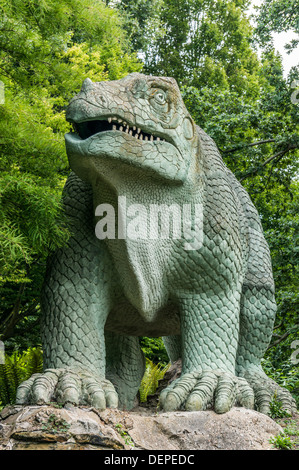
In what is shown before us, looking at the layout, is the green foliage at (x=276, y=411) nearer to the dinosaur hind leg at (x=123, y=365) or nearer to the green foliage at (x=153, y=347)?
the dinosaur hind leg at (x=123, y=365)

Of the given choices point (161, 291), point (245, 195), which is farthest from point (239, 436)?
point (245, 195)

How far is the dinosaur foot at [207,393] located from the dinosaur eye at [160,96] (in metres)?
1.93

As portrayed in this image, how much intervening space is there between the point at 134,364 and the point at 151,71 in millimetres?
18703

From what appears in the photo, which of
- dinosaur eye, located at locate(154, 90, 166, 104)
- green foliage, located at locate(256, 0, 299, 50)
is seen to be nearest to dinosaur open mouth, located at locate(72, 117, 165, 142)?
dinosaur eye, located at locate(154, 90, 166, 104)

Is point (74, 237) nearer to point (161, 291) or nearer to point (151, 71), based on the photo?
point (161, 291)

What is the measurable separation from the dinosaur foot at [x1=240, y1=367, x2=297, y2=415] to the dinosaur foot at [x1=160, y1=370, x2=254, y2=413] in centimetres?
43

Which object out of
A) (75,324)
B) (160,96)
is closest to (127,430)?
(75,324)

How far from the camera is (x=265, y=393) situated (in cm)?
488

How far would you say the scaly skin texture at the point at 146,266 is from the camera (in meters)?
3.97

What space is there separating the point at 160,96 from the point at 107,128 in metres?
0.50

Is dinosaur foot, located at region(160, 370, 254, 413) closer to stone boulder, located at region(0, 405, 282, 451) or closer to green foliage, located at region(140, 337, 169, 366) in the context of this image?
stone boulder, located at region(0, 405, 282, 451)

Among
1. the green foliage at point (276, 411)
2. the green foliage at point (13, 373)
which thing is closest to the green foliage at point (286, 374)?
the green foliage at point (276, 411)

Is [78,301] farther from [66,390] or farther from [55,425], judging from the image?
[55,425]

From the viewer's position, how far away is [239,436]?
376 cm
